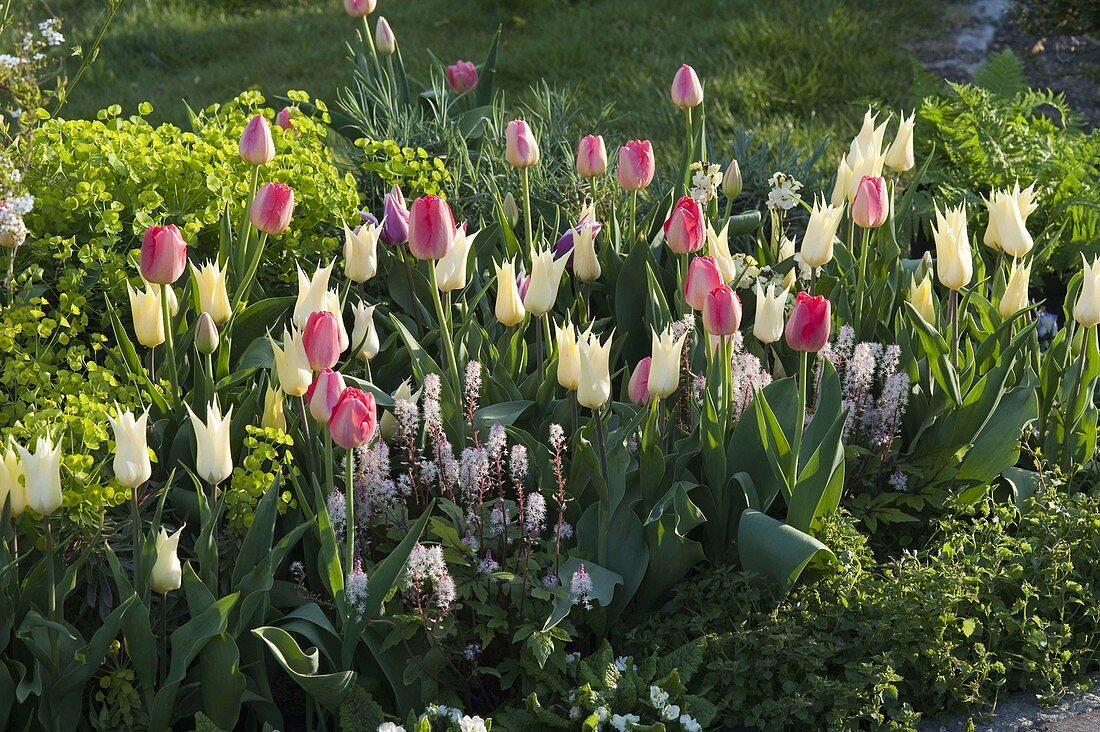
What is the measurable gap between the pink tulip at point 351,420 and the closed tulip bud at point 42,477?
1.37ft

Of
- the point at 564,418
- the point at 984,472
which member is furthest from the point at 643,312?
the point at 984,472

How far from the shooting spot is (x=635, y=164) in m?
2.73

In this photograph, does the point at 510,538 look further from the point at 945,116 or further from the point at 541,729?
the point at 945,116

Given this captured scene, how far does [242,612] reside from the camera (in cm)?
195

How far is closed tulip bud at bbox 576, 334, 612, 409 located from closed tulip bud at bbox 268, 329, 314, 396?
1.46 ft

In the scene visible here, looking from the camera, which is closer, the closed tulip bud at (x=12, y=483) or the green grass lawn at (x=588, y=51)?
the closed tulip bud at (x=12, y=483)

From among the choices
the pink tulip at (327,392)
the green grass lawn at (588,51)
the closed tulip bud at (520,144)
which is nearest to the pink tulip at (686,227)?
the closed tulip bud at (520,144)

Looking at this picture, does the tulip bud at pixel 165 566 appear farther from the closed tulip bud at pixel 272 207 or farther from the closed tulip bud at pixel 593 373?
the closed tulip bud at pixel 272 207

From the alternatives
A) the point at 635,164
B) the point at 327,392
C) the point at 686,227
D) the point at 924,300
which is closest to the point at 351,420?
the point at 327,392

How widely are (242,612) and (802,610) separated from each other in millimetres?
945

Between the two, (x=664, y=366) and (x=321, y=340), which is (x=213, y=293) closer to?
(x=321, y=340)

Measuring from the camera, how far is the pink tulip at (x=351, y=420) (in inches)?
69.1

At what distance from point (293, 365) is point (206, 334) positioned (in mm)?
369

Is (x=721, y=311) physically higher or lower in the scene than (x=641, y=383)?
higher
